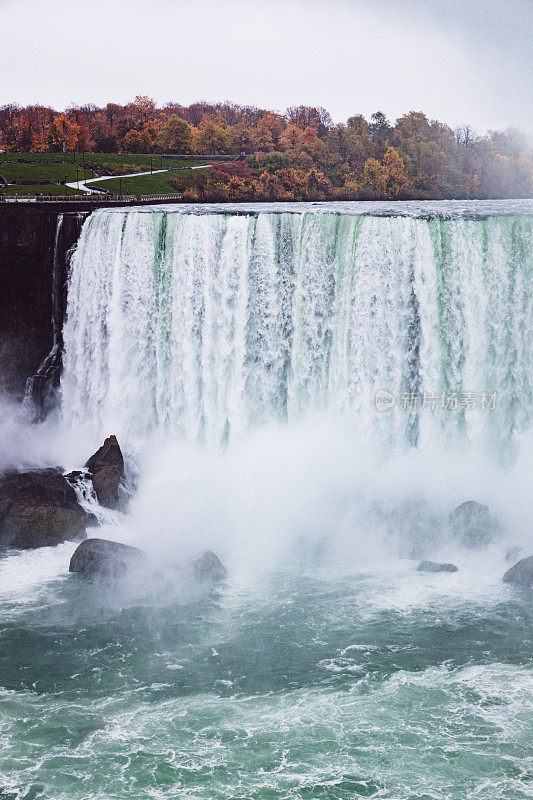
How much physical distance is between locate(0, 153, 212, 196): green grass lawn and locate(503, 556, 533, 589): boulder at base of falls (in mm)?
41435

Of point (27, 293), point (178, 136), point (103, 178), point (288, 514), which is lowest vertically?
point (288, 514)

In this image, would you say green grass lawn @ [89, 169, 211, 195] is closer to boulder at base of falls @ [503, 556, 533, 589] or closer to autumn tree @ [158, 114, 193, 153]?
autumn tree @ [158, 114, 193, 153]

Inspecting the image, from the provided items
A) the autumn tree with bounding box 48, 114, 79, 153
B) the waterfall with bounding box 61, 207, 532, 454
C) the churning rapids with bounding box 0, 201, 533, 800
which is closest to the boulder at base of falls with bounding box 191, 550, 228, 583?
the churning rapids with bounding box 0, 201, 533, 800

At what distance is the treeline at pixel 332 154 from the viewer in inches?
2133

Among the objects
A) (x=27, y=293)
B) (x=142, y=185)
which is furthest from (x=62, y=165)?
(x=27, y=293)

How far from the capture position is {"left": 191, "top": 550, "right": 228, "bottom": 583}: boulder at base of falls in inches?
896

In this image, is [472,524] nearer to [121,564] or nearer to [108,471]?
[121,564]

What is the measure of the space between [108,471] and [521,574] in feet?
42.5

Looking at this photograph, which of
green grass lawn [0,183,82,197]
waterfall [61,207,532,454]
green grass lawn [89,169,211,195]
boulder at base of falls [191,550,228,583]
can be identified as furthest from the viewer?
green grass lawn [89,169,211,195]

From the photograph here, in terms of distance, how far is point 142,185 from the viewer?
5803 cm

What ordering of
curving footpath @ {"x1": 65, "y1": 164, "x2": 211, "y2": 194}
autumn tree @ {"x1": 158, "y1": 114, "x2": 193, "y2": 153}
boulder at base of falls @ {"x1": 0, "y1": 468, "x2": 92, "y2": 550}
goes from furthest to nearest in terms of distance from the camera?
autumn tree @ {"x1": 158, "y1": 114, "x2": 193, "y2": 153} → curving footpath @ {"x1": 65, "y1": 164, "x2": 211, "y2": 194} → boulder at base of falls @ {"x1": 0, "y1": 468, "x2": 92, "y2": 550}

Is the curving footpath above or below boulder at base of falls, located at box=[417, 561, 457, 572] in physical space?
above

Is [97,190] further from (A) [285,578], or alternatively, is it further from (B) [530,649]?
(B) [530,649]

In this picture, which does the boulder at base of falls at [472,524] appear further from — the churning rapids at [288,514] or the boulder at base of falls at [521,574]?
the boulder at base of falls at [521,574]
